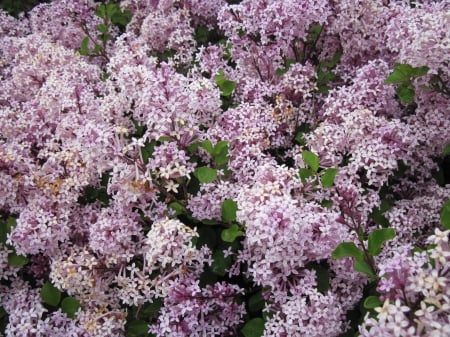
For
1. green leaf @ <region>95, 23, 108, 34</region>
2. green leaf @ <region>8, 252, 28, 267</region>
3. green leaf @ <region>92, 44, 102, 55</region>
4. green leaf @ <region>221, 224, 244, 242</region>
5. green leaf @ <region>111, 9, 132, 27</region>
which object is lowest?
green leaf @ <region>221, 224, 244, 242</region>

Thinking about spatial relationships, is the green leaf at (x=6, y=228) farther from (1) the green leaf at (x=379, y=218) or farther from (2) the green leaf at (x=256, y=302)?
(1) the green leaf at (x=379, y=218)

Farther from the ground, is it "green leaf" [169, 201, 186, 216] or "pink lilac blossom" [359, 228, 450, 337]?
"green leaf" [169, 201, 186, 216]

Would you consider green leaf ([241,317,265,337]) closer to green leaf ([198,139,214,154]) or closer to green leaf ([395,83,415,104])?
green leaf ([198,139,214,154])

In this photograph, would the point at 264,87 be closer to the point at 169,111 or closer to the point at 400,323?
the point at 169,111

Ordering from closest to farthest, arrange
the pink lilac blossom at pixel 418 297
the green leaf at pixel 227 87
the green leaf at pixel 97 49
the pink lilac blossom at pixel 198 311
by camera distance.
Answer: the pink lilac blossom at pixel 418 297, the pink lilac blossom at pixel 198 311, the green leaf at pixel 227 87, the green leaf at pixel 97 49

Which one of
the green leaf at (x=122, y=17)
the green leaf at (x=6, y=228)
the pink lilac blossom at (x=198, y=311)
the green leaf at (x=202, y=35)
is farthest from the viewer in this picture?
the green leaf at (x=122, y=17)

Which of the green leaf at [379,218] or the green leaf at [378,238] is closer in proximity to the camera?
the green leaf at [378,238]

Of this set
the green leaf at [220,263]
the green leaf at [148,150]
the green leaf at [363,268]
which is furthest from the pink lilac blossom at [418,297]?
the green leaf at [148,150]

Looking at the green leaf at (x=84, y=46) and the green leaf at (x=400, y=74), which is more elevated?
the green leaf at (x=84, y=46)

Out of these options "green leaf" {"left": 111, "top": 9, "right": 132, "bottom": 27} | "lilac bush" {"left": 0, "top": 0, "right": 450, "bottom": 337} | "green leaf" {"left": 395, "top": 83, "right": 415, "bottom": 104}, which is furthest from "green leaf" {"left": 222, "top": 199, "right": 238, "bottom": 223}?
"green leaf" {"left": 111, "top": 9, "right": 132, "bottom": 27}
